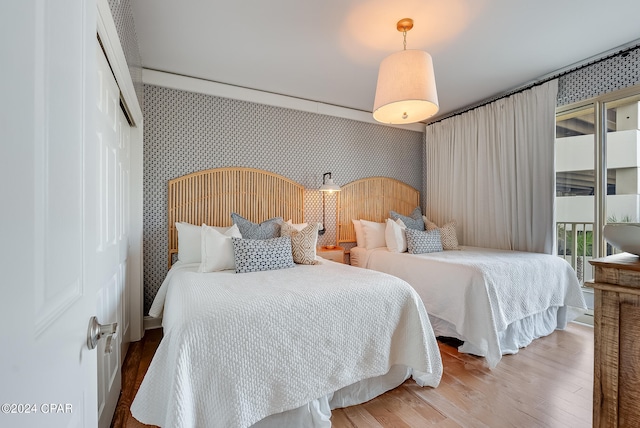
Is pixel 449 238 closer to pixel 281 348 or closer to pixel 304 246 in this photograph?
pixel 304 246

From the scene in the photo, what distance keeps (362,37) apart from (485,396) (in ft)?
9.29

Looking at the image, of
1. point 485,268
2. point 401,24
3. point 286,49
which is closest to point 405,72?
point 401,24

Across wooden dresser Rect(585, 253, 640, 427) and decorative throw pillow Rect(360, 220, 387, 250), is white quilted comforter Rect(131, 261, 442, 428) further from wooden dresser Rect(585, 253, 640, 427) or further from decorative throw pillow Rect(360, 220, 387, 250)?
decorative throw pillow Rect(360, 220, 387, 250)

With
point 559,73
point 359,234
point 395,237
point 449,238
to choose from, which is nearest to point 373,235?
point 359,234

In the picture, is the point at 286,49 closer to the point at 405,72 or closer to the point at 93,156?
the point at 405,72

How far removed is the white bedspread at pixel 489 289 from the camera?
2.36 metres

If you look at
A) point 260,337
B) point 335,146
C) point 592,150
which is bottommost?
point 260,337

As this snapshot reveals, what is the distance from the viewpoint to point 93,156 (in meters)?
0.73

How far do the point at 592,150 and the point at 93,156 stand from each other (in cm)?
428

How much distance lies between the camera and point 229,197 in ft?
11.0

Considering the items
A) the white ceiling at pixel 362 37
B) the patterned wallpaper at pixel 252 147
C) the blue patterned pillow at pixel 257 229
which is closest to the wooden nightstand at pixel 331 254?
the patterned wallpaper at pixel 252 147

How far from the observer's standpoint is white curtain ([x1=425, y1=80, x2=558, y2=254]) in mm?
3215

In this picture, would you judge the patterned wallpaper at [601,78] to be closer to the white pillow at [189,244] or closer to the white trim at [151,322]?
the white pillow at [189,244]

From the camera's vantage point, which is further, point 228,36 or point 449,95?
point 449,95
